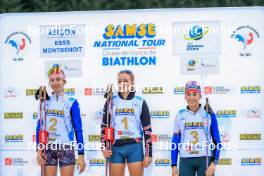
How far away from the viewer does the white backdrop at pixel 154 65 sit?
18.3 ft

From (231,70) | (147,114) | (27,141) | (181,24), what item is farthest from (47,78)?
(231,70)

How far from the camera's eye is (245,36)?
5605 mm

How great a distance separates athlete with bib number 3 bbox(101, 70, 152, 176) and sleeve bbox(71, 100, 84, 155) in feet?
0.73

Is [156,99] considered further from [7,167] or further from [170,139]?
[7,167]

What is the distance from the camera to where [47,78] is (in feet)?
18.9

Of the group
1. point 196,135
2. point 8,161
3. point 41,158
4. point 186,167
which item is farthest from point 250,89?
point 8,161

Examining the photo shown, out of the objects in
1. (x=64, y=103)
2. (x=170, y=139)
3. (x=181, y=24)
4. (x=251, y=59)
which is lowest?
(x=170, y=139)

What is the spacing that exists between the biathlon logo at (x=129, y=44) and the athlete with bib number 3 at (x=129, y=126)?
0.49 ft

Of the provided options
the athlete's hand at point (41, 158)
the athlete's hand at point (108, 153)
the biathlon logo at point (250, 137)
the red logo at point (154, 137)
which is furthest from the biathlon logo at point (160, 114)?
the athlete's hand at point (41, 158)

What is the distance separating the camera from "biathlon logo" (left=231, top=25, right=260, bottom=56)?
5.59 metres

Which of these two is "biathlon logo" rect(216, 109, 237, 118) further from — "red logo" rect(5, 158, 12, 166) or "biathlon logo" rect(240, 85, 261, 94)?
"red logo" rect(5, 158, 12, 166)

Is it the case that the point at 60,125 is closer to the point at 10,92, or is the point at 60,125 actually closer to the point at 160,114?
the point at 10,92

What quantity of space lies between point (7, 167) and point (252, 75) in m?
2.66

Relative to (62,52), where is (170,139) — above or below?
below
